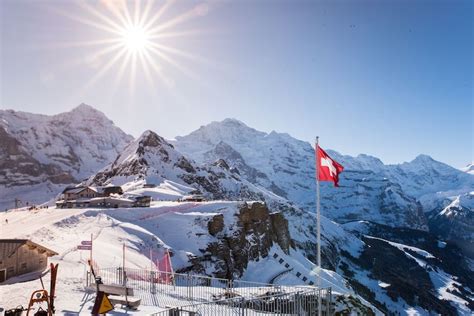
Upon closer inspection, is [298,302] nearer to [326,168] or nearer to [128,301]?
[326,168]

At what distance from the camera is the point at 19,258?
29859 mm

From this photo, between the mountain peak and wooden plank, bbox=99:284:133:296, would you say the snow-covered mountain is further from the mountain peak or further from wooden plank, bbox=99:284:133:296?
wooden plank, bbox=99:284:133:296

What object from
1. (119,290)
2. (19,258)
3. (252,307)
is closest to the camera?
(252,307)

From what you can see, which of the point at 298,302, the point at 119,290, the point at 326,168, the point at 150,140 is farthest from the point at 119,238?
the point at 150,140

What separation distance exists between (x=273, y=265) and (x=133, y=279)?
4336 cm

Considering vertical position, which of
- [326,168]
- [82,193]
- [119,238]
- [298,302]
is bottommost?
[298,302]

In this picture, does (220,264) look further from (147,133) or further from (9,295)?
(147,133)

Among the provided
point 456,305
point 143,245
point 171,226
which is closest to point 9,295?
point 143,245

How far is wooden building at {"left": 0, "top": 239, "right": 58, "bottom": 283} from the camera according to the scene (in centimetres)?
2859

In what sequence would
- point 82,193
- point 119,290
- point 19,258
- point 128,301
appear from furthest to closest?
point 82,193 < point 19,258 < point 119,290 < point 128,301

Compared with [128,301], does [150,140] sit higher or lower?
higher

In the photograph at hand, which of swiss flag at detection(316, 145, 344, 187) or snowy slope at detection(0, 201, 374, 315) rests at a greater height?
swiss flag at detection(316, 145, 344, 187)

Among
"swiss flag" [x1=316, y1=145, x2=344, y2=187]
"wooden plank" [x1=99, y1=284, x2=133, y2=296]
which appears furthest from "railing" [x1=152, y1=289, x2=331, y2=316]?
"swiss flag" [x1=316, y1=145, x2=344, y2=187]

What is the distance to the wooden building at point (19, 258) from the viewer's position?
28.6 metres
